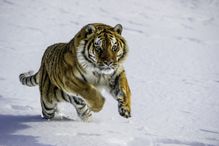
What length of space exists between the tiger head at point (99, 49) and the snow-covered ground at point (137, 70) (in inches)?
23.6

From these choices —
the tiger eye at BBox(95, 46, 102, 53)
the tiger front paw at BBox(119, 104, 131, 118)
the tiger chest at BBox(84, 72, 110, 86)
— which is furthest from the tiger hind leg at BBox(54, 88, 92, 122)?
the tiger front paw at BBox(119, 104, 131, 118)

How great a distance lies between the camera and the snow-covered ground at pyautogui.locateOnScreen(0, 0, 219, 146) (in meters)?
4.72

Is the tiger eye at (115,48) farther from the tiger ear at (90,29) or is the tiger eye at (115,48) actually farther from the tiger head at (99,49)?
the tiger ear at (90,29)

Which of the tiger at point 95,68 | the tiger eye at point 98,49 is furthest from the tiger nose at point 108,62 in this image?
the tiger eye at point 98,49

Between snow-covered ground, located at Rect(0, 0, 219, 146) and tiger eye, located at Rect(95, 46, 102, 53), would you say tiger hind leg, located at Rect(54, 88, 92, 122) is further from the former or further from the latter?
tiger eye, located at Rect(95, 46, 102, 53)

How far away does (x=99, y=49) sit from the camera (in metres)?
4.68

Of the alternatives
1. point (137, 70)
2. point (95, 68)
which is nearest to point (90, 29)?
point (95, 68)

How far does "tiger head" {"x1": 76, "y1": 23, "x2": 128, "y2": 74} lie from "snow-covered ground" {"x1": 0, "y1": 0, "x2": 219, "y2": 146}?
60 centimetres

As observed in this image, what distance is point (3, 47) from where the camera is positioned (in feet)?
33.8

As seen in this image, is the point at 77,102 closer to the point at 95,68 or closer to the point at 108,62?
the point at 95,68

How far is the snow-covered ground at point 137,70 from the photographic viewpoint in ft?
15.5

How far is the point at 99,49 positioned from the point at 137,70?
4525 millimetres

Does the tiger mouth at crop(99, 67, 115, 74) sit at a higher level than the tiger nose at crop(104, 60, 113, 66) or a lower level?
lower

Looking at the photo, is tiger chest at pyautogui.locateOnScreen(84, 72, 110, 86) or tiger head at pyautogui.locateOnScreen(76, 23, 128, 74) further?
tiger chest at pyautogui.locateOnScreen(84, 72, 110, 86)
